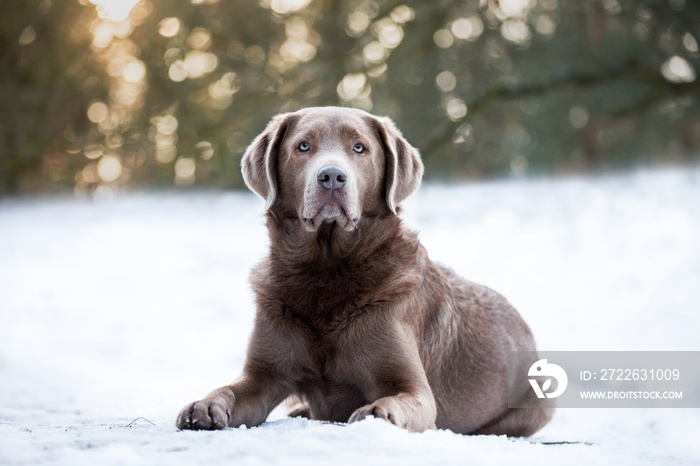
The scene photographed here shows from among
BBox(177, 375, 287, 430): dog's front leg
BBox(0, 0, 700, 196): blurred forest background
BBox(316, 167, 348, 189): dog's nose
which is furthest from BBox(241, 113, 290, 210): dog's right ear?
BBox(0, 0, 700, 196): blurred forest background

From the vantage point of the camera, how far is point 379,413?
9.74 ft

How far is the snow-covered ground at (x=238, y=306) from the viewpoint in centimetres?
274

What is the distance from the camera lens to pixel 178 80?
38.4ft

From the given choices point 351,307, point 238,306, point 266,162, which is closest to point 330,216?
point 351,307

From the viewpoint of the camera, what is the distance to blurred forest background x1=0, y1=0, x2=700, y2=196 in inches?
434

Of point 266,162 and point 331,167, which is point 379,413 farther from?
point 266,162

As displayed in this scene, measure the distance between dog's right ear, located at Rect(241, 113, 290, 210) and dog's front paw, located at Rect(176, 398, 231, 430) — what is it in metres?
1.21

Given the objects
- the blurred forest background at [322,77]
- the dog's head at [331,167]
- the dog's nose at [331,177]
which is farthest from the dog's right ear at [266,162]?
the blurred forest background at [322,77]

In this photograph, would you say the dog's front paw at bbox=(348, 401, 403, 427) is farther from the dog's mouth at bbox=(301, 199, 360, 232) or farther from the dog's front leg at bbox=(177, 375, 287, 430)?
the dog's mouth at bbox=(301, 199, 360, 232)

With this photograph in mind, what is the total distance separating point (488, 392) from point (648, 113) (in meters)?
9.50

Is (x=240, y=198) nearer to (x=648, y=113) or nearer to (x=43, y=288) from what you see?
(x=43, y=288)

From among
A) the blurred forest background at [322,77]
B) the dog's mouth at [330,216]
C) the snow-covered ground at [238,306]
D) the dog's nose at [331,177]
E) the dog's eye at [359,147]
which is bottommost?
the snow-covered ground at [238,306]

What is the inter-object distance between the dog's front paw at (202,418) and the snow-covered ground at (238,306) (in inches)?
6.3

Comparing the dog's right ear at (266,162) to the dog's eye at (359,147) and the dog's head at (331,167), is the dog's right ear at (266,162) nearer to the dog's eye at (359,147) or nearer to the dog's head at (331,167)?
the dog's head at (331,167)
